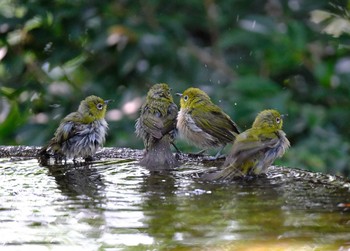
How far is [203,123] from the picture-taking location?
19.4ft

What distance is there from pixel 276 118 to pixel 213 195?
1347 millimetres

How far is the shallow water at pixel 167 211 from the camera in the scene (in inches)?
120

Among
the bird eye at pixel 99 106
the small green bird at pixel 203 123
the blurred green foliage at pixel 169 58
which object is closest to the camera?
the small green bird at pixel 203 123

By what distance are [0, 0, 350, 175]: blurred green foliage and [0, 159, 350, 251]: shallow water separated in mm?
1809

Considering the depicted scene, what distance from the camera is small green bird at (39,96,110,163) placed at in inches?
225

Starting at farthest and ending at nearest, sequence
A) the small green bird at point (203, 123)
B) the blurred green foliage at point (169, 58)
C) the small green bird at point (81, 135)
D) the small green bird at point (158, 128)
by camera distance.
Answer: the blurred green foliage at point (169, 58)
the small green bird at point (203, 123)
the small green bird at point (81, 135)
the small green bird at point (158, 128)

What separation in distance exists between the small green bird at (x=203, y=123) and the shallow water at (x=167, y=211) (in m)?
0.85

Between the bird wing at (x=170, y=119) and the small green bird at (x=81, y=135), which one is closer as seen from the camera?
the small green bird at (x=81, y=135)

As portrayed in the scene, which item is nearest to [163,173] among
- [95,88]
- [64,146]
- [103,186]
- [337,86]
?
[103,186]

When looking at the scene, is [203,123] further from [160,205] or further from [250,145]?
[160,205]

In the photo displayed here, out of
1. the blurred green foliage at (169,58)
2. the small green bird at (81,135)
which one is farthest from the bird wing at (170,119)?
the small green bird at (81,135)

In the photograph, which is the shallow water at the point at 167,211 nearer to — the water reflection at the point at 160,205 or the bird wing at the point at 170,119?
the water reflection at the point at 160,205

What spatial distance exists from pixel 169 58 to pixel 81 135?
1756 mm

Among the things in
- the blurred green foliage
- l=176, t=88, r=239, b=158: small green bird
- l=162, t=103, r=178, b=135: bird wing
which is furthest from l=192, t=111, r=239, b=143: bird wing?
the blurred green foliage
